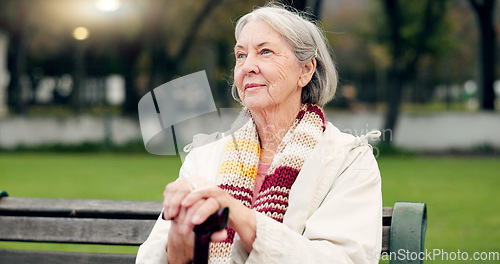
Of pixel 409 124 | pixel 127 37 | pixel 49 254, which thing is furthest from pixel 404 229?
pixel 127 37

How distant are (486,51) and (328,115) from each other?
8757 mm

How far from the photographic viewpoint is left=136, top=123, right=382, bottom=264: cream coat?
90.0 inches

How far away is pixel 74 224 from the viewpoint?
3.28 metres

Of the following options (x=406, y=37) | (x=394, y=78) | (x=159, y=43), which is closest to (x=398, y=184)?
(x=394, y=78)

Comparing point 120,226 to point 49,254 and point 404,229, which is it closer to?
point 49,254

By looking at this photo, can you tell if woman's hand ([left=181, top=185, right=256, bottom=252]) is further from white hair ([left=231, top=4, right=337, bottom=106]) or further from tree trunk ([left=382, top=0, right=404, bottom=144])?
tree trunk ([left=382, top=0, right=404, bottom=144])

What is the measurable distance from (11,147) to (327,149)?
18555 millimetres

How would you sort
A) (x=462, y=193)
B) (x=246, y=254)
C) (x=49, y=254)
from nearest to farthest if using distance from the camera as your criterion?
(x=246, y=254)
(x=49, y=254)
(x=462, y=193)

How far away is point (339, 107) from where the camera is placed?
66.3 ft

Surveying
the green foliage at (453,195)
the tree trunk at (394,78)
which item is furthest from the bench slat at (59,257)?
the tree trunk at (394,78)

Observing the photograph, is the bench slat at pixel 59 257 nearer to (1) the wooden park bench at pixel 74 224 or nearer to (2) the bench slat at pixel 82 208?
(1) the wooden park bench at pixel 74 224

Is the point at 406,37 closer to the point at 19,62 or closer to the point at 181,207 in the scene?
the point at 19,62

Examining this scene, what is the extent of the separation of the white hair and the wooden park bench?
0.60 meters

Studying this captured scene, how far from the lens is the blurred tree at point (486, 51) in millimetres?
18594
